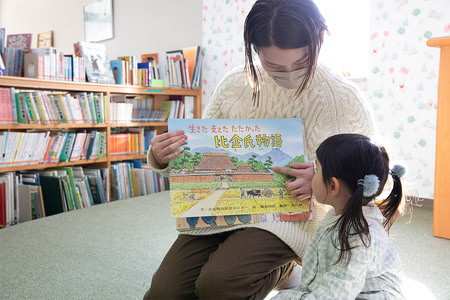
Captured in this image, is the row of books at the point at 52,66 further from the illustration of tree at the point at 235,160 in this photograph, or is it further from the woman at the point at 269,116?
the illustration of tree at the point at 235,160

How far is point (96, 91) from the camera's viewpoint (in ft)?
10.8

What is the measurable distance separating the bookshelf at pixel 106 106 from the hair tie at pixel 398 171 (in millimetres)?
2404

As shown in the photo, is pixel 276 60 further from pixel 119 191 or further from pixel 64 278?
pixel 119 191

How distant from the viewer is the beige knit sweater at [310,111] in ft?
3.86

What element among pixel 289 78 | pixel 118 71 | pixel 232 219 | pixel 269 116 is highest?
pixel 118 71

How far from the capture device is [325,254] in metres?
1.00

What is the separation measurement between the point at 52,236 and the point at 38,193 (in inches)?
22.8

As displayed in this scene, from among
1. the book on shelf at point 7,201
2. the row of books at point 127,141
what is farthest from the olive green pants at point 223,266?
the row of books at point 127,141

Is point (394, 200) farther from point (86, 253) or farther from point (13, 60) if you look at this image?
point (13, 60)

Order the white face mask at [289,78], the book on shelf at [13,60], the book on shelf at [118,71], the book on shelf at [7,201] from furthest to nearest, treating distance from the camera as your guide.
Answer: the book on shelf at [118,71], the book on shelf at [13,60], the book on shelf at [7,201], the white face mask at [289,78]

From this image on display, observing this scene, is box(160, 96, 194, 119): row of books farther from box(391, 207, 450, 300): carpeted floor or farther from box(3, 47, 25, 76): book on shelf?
box(391, 207, 450, 300): carpeted floor

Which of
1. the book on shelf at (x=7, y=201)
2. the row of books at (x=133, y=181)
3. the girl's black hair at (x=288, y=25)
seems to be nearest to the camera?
the girl's black hair at (x=288, y=25)

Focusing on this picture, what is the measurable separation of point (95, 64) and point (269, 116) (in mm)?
2407

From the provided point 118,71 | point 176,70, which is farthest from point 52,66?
point 176,70
